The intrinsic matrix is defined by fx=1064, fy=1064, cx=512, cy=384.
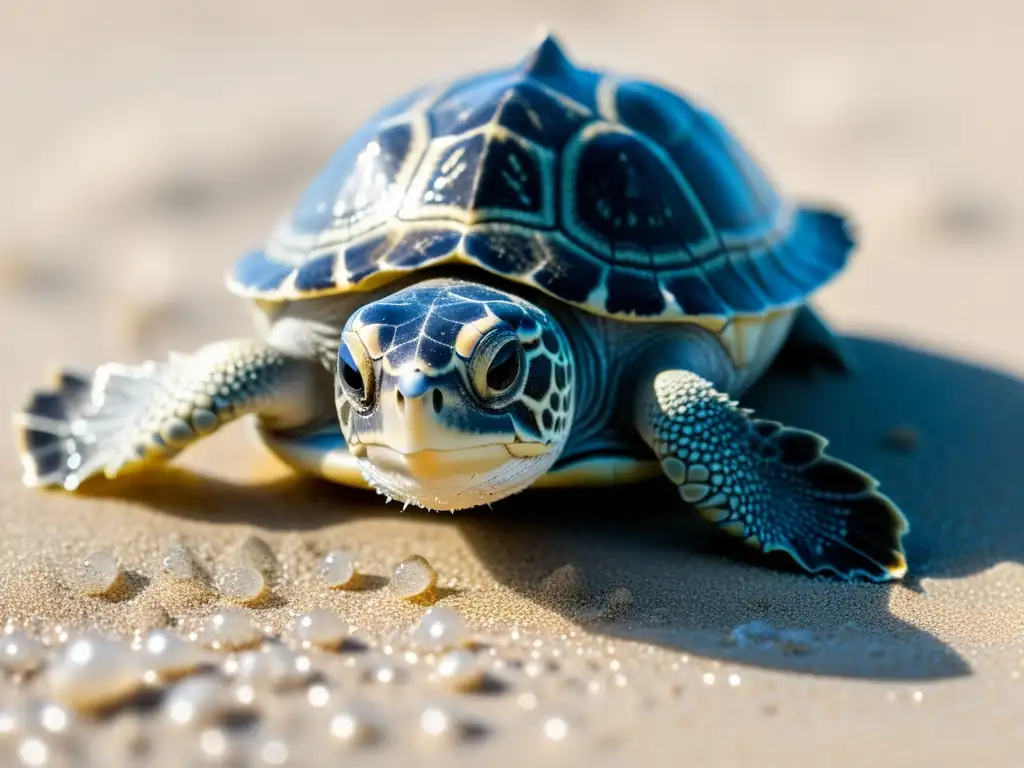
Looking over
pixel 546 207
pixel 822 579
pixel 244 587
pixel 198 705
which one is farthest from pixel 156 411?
pixel 822 579

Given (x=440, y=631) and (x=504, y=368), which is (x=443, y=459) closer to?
(x=504, y=368)

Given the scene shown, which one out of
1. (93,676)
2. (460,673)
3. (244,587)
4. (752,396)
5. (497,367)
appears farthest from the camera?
(752,396)

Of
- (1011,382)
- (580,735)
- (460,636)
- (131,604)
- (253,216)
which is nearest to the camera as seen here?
(580,735)

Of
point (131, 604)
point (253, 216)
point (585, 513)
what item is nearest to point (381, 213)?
Answer: point (585, 513)

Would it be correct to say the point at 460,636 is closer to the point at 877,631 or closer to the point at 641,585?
the point at 641,585

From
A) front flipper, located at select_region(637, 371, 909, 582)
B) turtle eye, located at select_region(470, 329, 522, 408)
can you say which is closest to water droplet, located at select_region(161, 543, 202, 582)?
turtle eye, located at select_region(470, 329, 522, 408)

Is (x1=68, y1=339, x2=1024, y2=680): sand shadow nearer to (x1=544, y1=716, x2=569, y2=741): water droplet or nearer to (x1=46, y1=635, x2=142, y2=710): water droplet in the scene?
(x1=544, y1=716, x2=569, y2=741): water droplet

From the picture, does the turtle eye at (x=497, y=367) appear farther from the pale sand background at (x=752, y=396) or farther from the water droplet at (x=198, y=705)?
the water droplet at (x=198, y=705)
